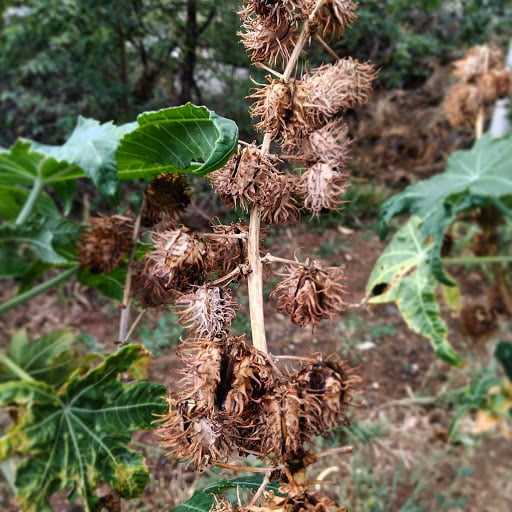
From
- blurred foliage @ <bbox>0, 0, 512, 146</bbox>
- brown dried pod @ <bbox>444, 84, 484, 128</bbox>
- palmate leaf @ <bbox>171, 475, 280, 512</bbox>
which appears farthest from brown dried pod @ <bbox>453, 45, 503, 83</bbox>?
palmate leaf @ <bbox>171, 475, 280, 512</bbox>

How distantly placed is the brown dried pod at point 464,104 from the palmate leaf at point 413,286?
0.61 m

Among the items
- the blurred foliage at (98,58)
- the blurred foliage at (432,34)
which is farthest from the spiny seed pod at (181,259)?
the blurred foliage at (432,34)

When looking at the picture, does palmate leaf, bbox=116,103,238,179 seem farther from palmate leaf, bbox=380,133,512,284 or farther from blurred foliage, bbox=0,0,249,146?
palmate leaf, bbox=380,133,512,284

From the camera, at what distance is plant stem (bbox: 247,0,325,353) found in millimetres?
480

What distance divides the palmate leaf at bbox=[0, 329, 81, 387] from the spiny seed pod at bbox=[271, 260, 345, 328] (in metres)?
0.80

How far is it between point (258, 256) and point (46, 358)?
888 millimetres

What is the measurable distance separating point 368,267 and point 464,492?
891mm

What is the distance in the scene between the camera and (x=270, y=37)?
0.52 metres

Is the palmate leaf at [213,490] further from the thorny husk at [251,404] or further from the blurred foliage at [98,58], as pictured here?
the blurred foliage at [98,58]

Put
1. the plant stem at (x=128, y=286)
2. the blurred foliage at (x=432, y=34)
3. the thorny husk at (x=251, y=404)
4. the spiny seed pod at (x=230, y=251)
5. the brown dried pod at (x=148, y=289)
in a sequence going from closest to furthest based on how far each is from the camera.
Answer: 1. the thorny husk at (x=251, y=404)
2. the spiny seed pod at (x=230, y=251)
3. the brown dried pod at (x=148, y=289)
4. the plant stem at (x=128, y=286)
5. the blurred foliage at (x=432, y=34)

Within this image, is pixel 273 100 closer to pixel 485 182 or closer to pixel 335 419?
pixel 335 419

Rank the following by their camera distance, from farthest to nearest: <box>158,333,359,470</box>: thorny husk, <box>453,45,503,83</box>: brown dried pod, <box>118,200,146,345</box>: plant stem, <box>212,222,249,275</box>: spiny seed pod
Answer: <box>453,45,503,83</box>: brown dried pod → <box>118,200,146,345</box>: plant stem → <box>212,222,249,275</box>: spiny seed pod → <box>158,333,359,470</box>: thorny husk

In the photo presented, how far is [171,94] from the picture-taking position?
128 centimetres

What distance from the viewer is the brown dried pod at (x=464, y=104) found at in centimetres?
183
